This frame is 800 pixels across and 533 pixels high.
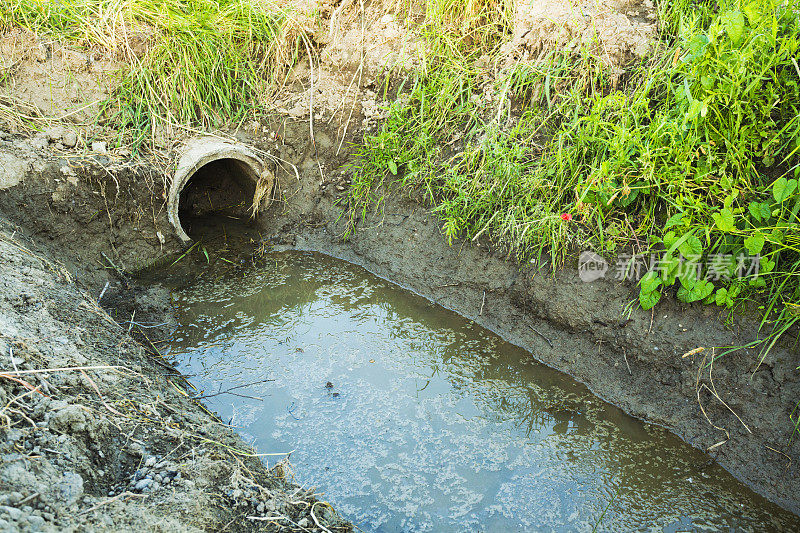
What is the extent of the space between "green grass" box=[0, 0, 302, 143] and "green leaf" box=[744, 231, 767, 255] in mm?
3241

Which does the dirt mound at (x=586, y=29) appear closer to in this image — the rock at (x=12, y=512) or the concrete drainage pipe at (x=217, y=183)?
the concrete drainage pipe at (x=217, y=183)

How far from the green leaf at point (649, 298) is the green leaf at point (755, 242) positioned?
444mm

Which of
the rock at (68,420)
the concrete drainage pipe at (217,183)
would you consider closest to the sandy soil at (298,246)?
the rock at (68,420)

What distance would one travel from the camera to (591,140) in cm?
268

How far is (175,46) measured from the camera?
3695 millimetres

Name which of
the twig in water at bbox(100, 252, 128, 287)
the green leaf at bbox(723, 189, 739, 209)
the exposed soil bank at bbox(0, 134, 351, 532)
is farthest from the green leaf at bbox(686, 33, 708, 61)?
the twig in water at bbox(100, 252, 128, 287)

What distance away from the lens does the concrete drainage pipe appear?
3480mm

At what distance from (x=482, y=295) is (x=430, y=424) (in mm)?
962

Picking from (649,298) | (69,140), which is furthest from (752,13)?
(69,140)

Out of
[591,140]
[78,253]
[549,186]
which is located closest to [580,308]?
[549,186]

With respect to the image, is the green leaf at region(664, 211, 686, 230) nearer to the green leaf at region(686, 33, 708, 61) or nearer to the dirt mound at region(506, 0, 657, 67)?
the green leaf at region(686, 33, 708, 61)

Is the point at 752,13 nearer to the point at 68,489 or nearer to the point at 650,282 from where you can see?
the point at 650,282

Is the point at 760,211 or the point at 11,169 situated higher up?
the point at 760,211

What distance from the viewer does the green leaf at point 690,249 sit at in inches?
90.8
